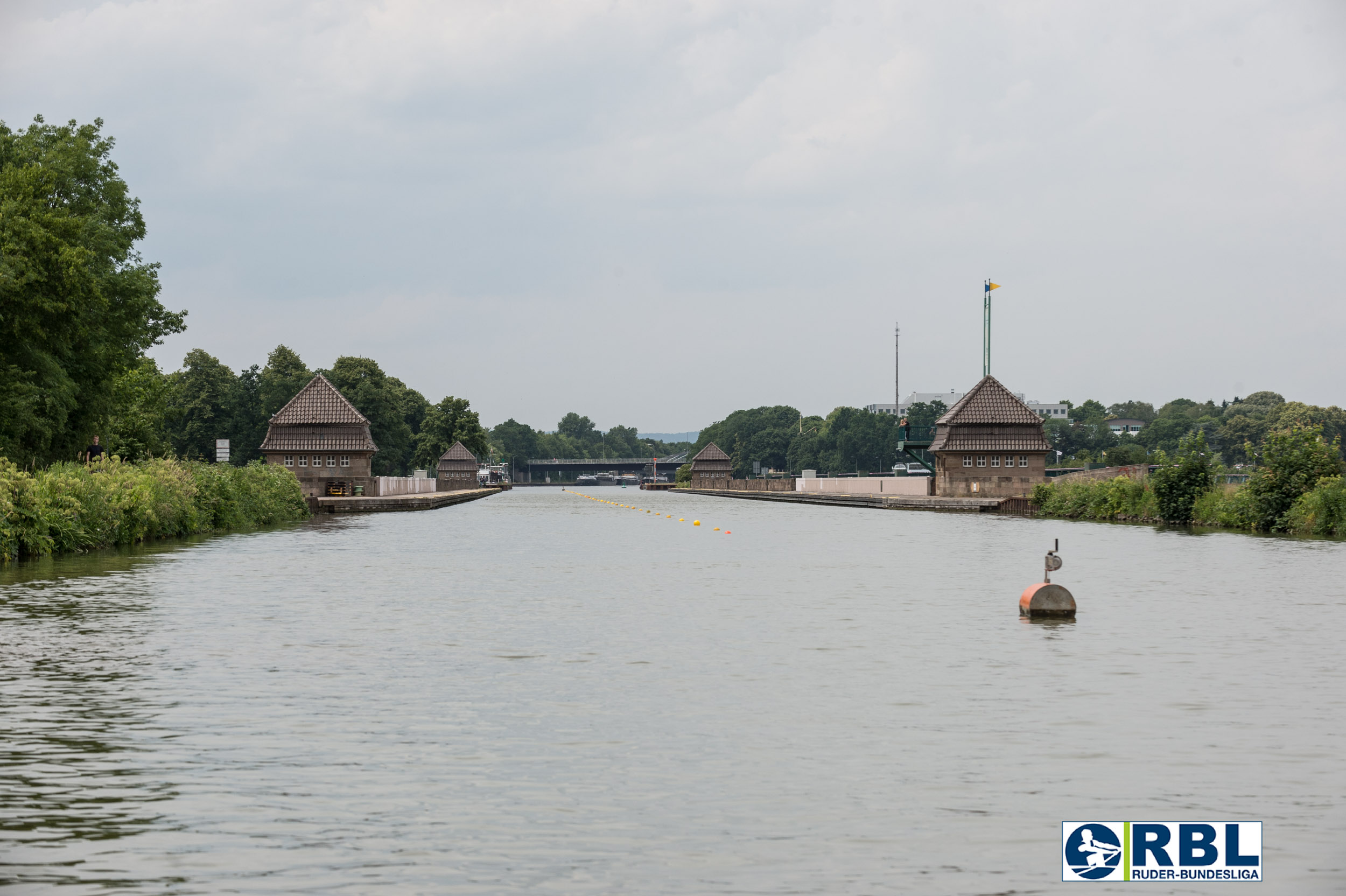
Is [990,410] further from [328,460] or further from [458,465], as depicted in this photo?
[458,465]

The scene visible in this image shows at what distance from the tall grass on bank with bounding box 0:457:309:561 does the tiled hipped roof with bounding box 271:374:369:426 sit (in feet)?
152

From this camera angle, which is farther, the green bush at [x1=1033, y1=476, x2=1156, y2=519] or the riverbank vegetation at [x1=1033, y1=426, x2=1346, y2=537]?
the green bush at [x1=1033, y1=476, x2=1156, y2=519]

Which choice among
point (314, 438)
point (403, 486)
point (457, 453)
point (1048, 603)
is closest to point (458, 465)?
point (457, 453)

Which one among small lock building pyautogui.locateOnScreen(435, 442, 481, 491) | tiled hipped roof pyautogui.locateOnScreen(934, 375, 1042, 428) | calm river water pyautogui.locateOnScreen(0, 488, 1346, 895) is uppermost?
tiled hipped roof pyautogui.locateOnScreen(934, 375, 1042, 428)

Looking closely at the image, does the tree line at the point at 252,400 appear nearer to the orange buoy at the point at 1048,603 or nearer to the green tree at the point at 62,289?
the green tree at the point at 62,289

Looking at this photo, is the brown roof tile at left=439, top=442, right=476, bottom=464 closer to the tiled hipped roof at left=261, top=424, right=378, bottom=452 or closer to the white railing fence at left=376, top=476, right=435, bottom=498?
the white railing fence at left=376, top=476, right=435, bottom=498

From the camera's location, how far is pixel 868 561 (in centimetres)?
3281

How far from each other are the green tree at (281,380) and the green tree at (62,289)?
75.9 metres

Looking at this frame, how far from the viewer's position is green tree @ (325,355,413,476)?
444 ft

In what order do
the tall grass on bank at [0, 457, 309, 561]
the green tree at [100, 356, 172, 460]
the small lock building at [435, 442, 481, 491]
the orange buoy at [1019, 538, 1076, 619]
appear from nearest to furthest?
the orange buoy at [1019, 538, 1076, 619]
the tall grass on bank at [0, 457, 309, 561]
the green tree at [100, 356, 172, 460]
the small lock building at [435, 442, 481, 491]

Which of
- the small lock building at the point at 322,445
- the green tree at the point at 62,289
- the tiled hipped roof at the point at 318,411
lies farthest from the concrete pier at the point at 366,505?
the green tree at the point at 62,289

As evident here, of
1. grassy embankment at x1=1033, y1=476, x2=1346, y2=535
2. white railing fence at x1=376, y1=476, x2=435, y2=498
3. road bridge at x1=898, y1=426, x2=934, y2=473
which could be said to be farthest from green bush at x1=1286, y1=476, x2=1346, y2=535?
white railing fence at x1=376, y1=476, x2=435, y2=498

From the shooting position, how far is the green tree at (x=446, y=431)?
16312 cm

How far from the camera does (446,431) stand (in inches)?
6457
